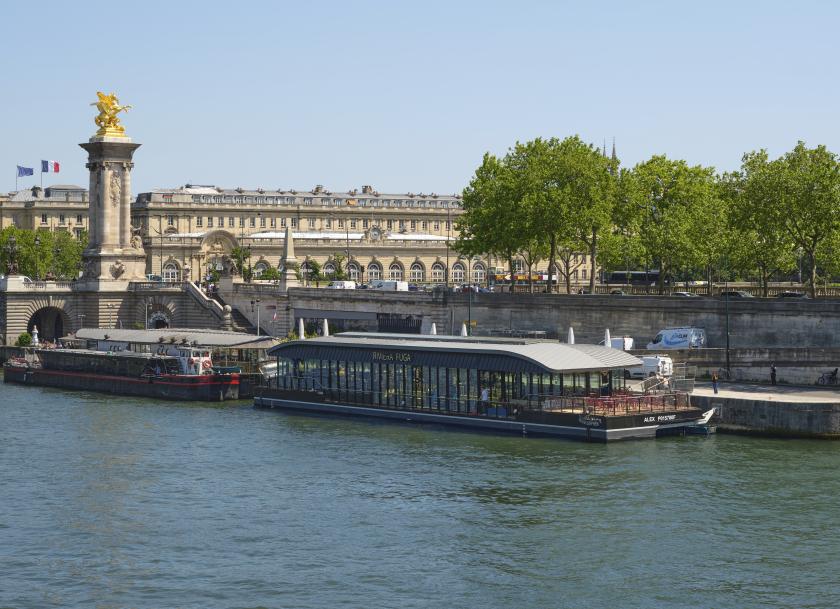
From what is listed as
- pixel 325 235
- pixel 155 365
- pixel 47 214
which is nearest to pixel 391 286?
pixel 155 365

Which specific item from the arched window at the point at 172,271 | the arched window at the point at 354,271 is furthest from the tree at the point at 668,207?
the arched window at the point at 172,271

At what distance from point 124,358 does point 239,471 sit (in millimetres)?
32609

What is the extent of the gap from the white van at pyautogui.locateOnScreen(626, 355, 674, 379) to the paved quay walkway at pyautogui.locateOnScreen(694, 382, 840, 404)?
5.32ft

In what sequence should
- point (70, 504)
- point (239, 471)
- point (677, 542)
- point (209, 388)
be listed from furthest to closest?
point (209, 388) < point (239, 471) < point (70, 504) < point (677, 542)

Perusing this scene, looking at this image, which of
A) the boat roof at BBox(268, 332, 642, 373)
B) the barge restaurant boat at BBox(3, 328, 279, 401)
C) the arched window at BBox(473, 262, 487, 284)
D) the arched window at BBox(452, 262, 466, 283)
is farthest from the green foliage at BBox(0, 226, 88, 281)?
the boat roof at BBox(268, 332, 642, 373)

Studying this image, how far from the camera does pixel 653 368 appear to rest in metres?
68.1

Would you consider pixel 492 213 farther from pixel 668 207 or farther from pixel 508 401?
pixel 508 401

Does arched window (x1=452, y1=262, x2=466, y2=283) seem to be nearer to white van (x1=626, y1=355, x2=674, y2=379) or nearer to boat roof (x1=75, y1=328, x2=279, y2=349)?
boat roof (x1=75, y1=328, x2=279, y2=349)

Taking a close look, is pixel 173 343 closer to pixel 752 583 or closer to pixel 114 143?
pixel 114 143

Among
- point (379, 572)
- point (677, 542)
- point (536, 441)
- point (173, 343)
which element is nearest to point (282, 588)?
point (379, 572)

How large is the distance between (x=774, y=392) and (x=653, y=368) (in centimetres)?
561

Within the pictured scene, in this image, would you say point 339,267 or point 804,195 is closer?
point 804,195

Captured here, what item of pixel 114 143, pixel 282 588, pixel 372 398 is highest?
pixel 114 143

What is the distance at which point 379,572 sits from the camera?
131 ft
